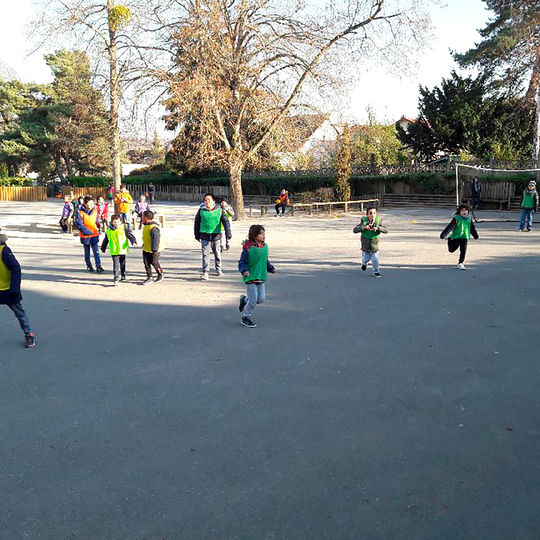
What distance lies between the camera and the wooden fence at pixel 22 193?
158 feet

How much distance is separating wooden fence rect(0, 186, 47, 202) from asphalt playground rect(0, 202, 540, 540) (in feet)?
143

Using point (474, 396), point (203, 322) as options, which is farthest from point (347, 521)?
point (203, 322)

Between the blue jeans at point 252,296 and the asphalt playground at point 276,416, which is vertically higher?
the blue jeans at point 252,296

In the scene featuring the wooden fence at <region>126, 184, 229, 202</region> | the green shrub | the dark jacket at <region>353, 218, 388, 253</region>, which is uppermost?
the green shrub

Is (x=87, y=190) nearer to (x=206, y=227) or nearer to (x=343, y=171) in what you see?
(x=343, y=171)

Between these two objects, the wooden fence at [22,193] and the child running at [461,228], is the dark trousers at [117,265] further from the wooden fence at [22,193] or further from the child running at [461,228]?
the wooden fence at [22,193]

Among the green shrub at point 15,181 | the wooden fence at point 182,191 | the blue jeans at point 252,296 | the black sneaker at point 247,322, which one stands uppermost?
the green shrub at point 15,181

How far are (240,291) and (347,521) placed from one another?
6774 mm

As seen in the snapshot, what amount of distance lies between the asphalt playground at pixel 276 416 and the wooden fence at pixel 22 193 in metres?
43.5

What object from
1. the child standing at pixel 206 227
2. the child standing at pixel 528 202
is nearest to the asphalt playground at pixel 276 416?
the child standing at pixel 206 227

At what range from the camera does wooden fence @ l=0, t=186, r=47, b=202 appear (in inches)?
1896

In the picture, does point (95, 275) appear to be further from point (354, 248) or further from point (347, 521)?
point (347, 521)

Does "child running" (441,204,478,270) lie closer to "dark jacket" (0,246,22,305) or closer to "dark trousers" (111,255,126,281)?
"dark trousers" (111,255,126,281)

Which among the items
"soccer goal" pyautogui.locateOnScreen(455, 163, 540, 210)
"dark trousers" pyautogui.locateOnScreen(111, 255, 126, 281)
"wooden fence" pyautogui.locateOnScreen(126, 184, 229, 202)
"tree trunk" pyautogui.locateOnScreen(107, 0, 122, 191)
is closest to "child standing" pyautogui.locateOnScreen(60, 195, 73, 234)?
"tree trunk" pyautogui.locateOnScreen(107, 0, 122, 191)
